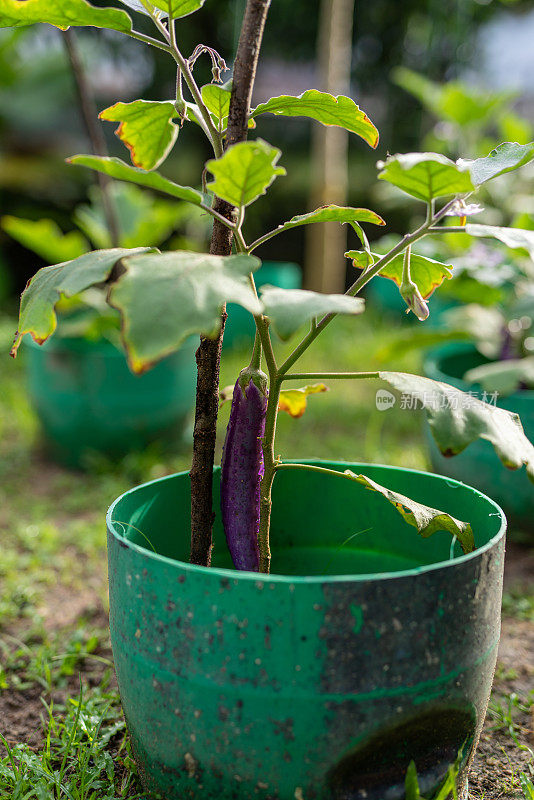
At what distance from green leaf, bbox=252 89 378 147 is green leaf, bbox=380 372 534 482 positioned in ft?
1.00

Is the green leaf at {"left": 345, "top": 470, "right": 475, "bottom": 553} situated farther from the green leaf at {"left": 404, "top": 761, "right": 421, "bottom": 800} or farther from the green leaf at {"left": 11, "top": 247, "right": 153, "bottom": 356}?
the green leaf at {"left": 11, "top": 247, "right": 153, "bottom": 356}

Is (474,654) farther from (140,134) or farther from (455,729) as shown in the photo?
(140,134)

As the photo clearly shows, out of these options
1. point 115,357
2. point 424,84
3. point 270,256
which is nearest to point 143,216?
point 115,357

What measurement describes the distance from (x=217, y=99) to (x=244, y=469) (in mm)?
460

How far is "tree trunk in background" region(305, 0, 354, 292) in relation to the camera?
3.77m

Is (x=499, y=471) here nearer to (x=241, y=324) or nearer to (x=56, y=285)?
(x=56, y=285)

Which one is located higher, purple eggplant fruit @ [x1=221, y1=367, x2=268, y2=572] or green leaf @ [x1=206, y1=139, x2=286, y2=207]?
green leaf @ [x1=206, y1=139, x2=286, y2=207]

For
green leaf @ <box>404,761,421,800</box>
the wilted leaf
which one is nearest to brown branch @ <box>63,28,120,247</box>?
the wilted leaf

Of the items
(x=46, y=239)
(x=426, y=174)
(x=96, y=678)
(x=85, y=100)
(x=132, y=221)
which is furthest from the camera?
(x=132, y=221)

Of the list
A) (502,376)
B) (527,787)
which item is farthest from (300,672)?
(502,376)

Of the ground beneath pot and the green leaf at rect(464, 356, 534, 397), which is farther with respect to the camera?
the green leaf at rect(464, 356, 534, 397)

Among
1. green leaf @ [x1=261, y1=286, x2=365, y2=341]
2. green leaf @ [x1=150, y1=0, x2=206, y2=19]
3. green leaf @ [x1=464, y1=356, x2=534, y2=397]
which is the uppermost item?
green leaf @ [x1=150, y1=0, x2=206, y2=19]

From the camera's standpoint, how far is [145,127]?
2.93ft

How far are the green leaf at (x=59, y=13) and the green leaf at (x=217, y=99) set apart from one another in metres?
0.12
